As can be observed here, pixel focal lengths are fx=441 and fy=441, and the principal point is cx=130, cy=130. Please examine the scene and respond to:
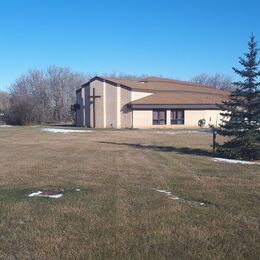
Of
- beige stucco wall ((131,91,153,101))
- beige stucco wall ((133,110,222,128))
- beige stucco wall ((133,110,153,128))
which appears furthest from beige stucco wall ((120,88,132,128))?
beige stucco wall ((133,110,222,128))

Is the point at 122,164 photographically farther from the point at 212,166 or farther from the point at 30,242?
the point at 30,242

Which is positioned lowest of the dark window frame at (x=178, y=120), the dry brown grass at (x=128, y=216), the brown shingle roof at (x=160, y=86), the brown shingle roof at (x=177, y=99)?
the dry brown grass at (x=128, y=216)

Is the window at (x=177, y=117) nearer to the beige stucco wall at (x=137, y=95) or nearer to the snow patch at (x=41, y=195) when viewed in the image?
the beige stucco wall at (x=137, y=95)

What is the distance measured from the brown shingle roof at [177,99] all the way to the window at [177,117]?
1.15m

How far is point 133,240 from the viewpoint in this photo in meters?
5.82

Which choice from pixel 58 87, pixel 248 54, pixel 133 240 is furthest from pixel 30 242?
pixel 58 87

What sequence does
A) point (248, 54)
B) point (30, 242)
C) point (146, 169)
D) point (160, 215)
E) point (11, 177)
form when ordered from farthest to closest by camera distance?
point (248, 54) < point (146, 169) < point (11, 177) < point (160, 215) < point (30, 242)

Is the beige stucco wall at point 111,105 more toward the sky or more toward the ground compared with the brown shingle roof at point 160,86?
more toward the ground

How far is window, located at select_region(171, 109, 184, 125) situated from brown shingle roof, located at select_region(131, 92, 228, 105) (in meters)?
1.15

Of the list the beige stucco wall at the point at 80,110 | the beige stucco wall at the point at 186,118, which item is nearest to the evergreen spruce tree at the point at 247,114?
the beige stucco wall at the point at 186,118

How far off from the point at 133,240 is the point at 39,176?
6305mm

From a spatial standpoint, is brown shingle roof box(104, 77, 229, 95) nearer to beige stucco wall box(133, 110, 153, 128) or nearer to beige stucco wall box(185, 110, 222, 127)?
beige stucco wall box(133, 110, 153, 128)

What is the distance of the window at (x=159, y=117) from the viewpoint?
176 ft

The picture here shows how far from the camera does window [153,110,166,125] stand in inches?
2116
